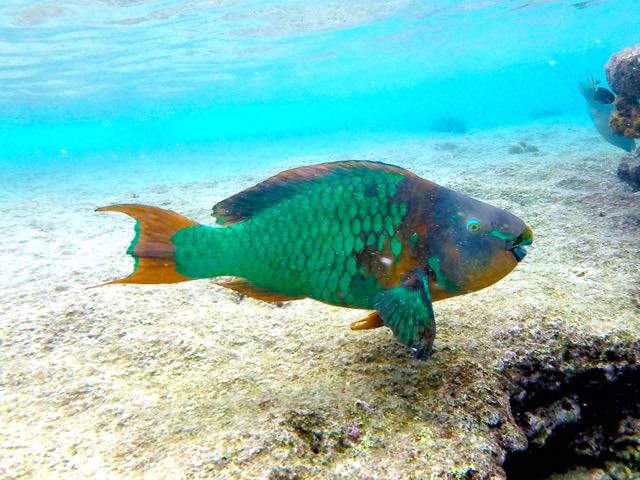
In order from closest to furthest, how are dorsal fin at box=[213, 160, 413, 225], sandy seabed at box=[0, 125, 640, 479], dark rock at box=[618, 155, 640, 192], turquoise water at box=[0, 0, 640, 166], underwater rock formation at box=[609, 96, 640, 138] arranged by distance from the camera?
1. sandy seabed at box=[0, 125, 640, 479]
2. dorsal fin at box=[213, 160, 413, 225]
3. underwater rock formation at box=[609, 96, 640, 138]
4. dark rock at box=[618, 155, 640, 192]
5. turquoise water at box=[0, 0, 640, 166]

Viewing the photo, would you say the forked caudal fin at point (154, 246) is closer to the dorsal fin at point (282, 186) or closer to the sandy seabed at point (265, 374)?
the dorsal fin at point (282, 186)

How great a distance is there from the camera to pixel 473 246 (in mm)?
2174

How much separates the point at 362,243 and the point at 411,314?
434 mm

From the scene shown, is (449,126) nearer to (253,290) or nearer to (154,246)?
(253,290)

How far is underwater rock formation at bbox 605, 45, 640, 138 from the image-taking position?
6.37 m

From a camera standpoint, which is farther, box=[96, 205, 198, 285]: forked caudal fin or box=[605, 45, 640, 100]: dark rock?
box=[605, 45, 640, 100]: dark rock

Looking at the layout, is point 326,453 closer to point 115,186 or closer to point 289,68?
point 115,186

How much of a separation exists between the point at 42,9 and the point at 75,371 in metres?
23.0

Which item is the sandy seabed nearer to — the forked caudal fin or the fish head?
the fish head

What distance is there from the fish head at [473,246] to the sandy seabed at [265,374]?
0.64m

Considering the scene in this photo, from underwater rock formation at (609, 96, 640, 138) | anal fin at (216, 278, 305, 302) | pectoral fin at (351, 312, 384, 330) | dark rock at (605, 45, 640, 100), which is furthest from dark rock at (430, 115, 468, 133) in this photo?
anal fin at (216, 278, 305, 302)

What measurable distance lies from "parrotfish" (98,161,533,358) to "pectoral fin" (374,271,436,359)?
0.06 ft

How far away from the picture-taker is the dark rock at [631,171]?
7574 millimetres

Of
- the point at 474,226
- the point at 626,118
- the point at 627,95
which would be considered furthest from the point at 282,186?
the point at 627,95
